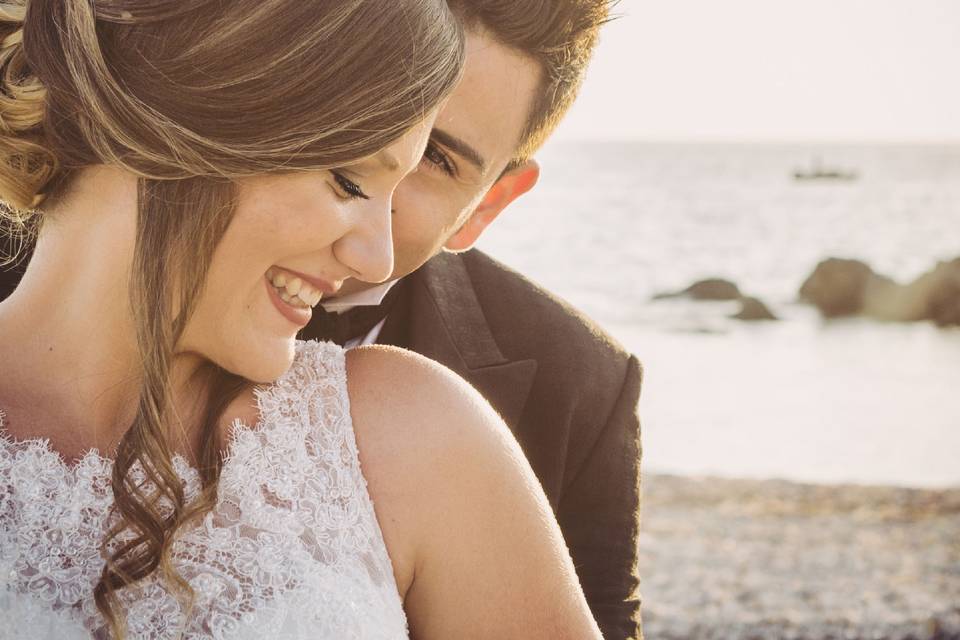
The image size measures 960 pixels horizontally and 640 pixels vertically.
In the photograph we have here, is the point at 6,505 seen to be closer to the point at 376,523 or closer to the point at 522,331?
the point at 376,523

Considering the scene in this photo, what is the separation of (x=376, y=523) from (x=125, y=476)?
1.47 feet

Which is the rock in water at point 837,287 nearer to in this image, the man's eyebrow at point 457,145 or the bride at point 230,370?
the man's eyebrow at point 457,145

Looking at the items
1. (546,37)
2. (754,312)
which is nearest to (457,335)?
(546,37)

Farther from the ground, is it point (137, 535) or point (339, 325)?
point (339, 325)

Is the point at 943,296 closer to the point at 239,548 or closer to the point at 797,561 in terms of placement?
the point at 797,561

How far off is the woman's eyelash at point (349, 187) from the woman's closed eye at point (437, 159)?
42.2 inches

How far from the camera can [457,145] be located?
293 cm

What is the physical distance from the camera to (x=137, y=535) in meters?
1.82

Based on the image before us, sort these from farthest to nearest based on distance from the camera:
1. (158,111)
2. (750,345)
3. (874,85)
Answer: (874,85) < (750,345) < (158,111)

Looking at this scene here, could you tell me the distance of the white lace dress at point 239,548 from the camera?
1746 millimetres

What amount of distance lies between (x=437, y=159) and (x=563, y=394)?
0.82 metres

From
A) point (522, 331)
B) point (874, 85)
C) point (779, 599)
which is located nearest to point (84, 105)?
point (522, 331)

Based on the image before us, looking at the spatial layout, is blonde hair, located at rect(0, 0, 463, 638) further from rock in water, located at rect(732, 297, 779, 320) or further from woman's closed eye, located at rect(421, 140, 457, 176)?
rock in water, located at rect(732, 297, 779, 320)

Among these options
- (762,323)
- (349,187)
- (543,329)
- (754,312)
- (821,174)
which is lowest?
(762,323)
